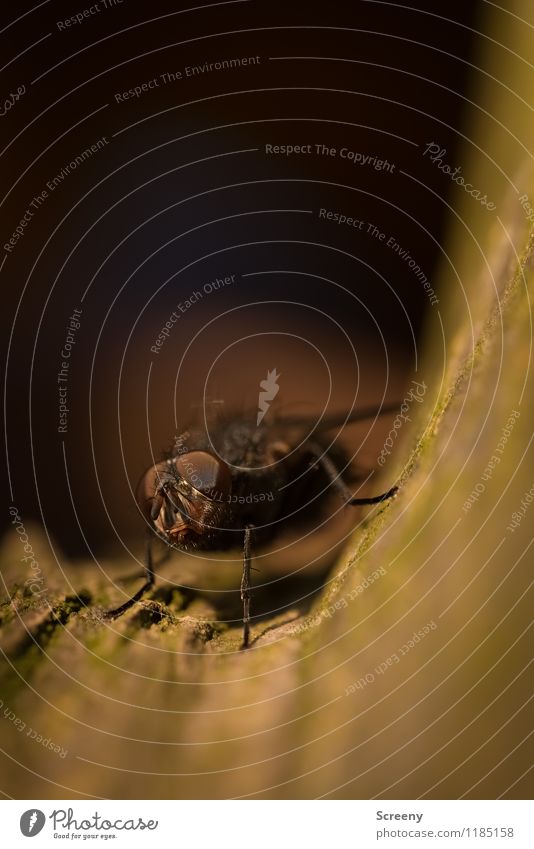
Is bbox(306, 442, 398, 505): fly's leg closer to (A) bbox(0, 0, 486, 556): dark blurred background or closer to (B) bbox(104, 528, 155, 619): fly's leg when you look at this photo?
(A) bbox(0, 0, 486, 556): dark blurred background

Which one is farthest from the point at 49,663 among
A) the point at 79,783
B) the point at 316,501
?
the point at 316,501

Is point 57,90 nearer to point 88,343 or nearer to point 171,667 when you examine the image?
point 88,343

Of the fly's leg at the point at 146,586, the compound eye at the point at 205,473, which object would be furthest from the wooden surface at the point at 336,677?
the compound eye at the point at 205,473

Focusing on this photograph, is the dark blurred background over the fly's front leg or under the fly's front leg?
over
